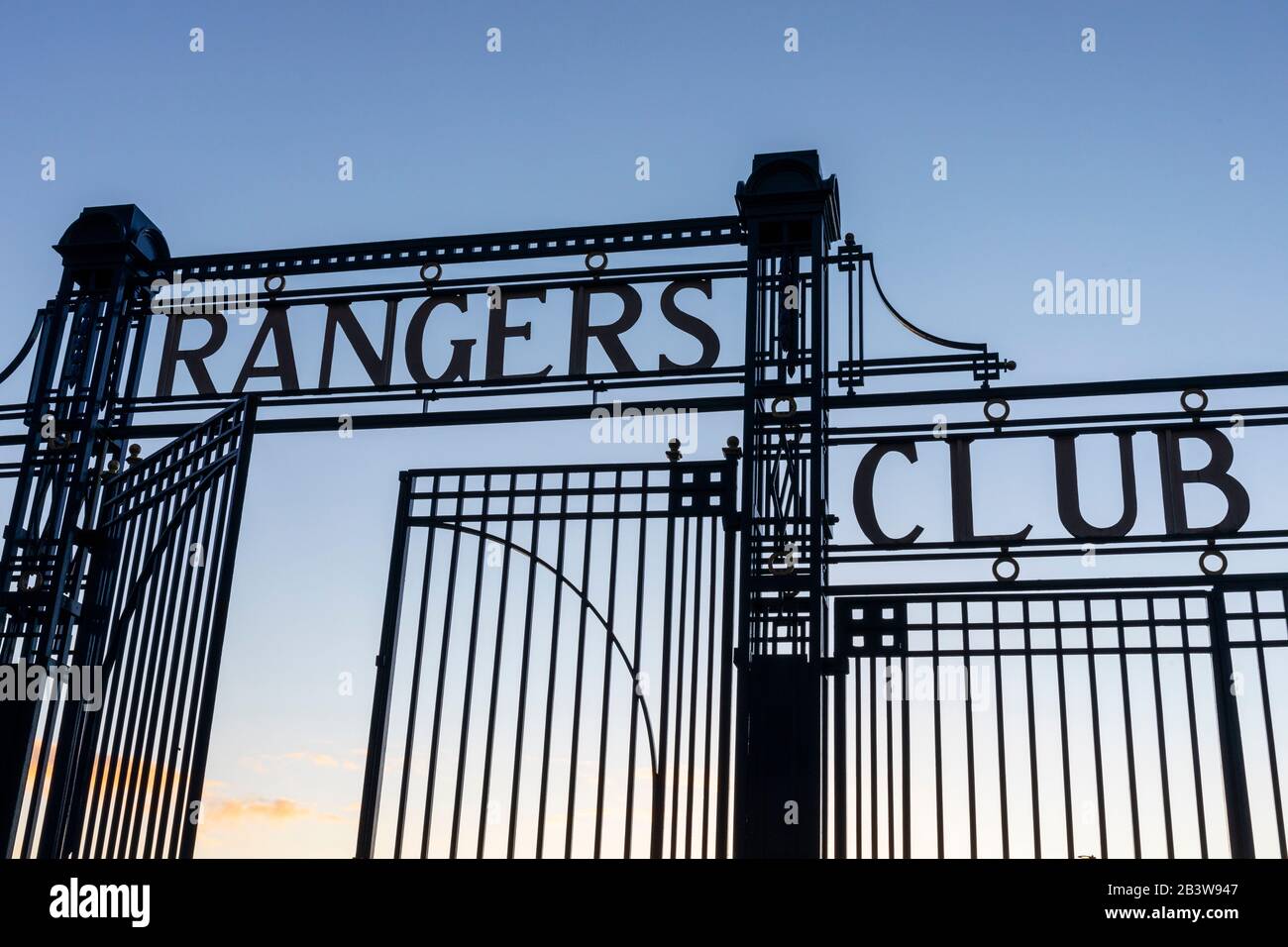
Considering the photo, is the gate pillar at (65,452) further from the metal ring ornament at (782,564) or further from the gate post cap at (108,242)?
the metal ring ornament at (782,564)

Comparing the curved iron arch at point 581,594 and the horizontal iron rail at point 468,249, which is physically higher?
the horizontal iron rail at point 468,249

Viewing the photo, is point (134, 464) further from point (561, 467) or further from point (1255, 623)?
point (1255, 623)

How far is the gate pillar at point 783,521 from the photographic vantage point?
5.55 meters

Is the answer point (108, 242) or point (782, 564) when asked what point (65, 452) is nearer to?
point (108, 242)

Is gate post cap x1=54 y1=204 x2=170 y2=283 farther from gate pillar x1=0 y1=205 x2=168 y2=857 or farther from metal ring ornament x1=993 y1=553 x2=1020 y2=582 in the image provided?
metal ring ornament x1=993 y1=553 x2=1020 y2=582

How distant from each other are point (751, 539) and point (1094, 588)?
165 centimetres

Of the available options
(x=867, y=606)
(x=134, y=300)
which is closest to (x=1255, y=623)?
(x=867, y=606)

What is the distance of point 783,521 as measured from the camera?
246 inches

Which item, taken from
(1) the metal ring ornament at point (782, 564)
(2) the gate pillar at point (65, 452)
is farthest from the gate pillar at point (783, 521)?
(2) the gate pillar at point (65, 452)

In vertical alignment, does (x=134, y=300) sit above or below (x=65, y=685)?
above

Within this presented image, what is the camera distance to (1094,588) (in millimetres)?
5867
